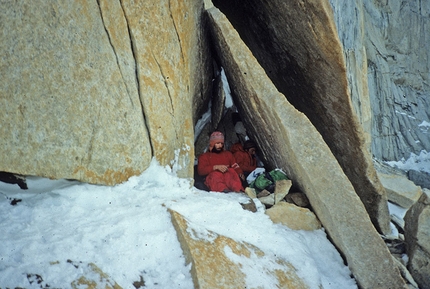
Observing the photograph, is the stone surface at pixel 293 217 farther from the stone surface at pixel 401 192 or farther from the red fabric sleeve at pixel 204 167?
the stone surface at pixel 401 192

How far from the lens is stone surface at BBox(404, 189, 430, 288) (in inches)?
180

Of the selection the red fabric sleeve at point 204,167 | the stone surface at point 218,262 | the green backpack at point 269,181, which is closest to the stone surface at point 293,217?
the green backpack at point 269,181

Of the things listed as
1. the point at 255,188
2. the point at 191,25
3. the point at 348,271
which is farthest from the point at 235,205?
the point at 191,25

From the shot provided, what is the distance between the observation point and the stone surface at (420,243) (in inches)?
180

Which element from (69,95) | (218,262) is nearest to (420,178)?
(218,262)

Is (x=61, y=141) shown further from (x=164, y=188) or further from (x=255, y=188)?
(x=255, y=188)

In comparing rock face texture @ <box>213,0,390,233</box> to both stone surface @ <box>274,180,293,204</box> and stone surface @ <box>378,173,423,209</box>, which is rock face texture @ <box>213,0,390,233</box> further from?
stone surface @ <box>378,173,423,209</box>

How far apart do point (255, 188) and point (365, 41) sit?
14421 mm

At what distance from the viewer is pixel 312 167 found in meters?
4.91

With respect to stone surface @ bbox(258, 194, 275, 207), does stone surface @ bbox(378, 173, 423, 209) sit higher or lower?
lower

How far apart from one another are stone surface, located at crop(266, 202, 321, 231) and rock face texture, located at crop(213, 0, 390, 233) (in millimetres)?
1565

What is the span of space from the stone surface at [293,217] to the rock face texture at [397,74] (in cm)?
1300

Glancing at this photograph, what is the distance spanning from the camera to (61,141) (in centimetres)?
410

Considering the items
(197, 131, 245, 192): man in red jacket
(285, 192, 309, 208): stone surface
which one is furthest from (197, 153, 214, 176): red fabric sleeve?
(285, 192, 309, 208): stone surface
